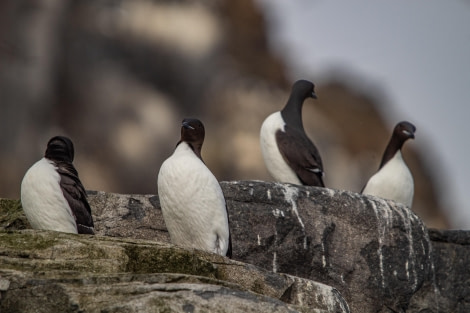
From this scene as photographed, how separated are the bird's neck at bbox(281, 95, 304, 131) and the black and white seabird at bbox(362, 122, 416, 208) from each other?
0.90 metres

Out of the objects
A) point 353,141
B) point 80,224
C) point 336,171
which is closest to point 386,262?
point 80,224

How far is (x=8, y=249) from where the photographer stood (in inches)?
318

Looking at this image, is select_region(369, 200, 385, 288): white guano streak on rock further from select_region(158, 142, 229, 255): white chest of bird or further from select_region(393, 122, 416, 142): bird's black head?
select_region(393, 122, 416, 142): bird's black head

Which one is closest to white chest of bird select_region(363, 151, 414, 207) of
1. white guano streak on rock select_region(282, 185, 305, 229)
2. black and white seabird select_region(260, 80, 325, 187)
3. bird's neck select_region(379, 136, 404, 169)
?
bird's neck select_region(379, 136, 404, 169)

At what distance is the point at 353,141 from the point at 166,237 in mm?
14901

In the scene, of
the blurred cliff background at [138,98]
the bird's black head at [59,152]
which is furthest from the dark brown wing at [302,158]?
the blurred cliff background at [138,98]

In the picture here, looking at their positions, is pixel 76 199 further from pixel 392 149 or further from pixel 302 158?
pixel 392 149

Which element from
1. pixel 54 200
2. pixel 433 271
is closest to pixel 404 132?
pixel 433 271

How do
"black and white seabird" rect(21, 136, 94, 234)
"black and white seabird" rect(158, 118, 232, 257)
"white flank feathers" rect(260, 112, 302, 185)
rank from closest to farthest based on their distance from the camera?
"black and white seabird" rect(21, 136, 94, 234) → "black and white seabird" rect(158, 118, 232, 257) → "white flank feathers" rect(260, 112, 302, 185)

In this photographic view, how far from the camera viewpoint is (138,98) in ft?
77.7

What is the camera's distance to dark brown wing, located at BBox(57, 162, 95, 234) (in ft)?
31.0

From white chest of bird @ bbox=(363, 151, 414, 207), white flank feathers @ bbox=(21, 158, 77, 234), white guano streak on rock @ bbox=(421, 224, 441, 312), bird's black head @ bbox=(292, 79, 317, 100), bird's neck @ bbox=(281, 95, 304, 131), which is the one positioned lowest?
white guano streak on rock @ bbox=(421, 224, 441, 312)

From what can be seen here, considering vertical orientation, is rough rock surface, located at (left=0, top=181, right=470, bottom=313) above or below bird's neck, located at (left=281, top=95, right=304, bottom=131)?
below

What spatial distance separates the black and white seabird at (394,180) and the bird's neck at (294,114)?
898 mm
